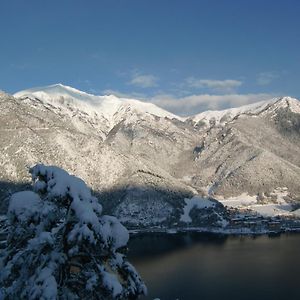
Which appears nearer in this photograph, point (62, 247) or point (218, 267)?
point (62, 247)

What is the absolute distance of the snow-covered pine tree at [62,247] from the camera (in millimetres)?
14586

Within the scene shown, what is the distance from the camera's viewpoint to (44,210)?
49.3ft

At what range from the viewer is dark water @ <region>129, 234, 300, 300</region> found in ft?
302

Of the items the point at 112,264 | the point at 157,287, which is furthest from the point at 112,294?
the point at 157,287

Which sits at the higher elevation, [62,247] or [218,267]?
[62,247]

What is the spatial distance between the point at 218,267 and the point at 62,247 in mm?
108513

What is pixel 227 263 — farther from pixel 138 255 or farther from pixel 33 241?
pixel 33 241

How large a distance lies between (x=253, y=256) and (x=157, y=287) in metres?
49.8

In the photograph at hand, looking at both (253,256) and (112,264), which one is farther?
(253,256)

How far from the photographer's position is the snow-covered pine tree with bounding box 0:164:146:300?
14586 mm

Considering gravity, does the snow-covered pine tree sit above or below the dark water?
above

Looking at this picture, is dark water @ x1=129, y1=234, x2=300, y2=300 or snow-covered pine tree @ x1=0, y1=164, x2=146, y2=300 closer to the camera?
snow-covered pine tree @ x1=0, y1=164, x2=146, y2=300

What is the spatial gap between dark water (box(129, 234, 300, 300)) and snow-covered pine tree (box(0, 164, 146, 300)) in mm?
73708

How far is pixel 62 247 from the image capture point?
15.0 metres
